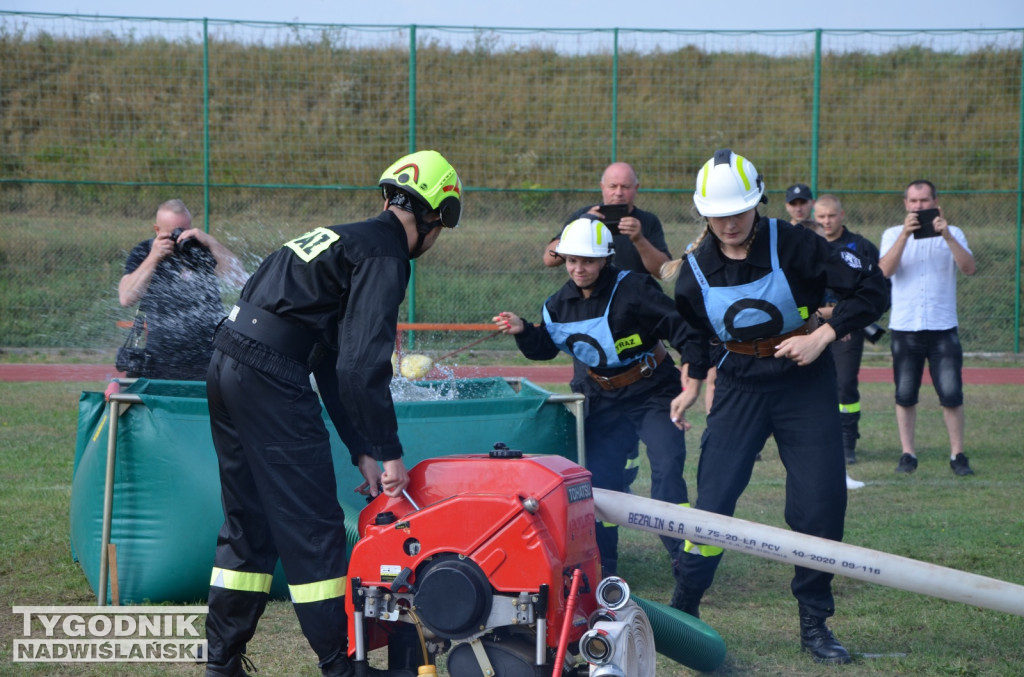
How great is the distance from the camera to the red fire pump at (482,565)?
3.12 metres

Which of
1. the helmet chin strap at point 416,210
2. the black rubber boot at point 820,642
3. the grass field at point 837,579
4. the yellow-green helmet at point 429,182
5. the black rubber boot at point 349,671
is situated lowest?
the grass field at point 837,579

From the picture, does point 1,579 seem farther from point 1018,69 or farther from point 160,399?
point 1018,69

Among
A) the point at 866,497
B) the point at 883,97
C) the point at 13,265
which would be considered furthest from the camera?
the point at 883,97

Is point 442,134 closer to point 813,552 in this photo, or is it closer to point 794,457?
point 794,457

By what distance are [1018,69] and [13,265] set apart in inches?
635

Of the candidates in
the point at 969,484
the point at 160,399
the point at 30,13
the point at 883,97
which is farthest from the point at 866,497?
the point at 30,13

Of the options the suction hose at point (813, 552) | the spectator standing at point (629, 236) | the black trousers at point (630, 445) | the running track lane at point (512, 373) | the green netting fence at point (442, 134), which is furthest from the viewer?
the green netting fence at point (442, 134)

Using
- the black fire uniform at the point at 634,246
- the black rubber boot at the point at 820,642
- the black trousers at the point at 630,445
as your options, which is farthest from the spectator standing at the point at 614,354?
the black fire uniform at the point at 634,246

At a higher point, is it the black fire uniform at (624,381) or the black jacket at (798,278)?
the black jacket at (798,278)

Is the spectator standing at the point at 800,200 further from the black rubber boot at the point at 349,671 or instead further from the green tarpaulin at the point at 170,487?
the black rubber boot at the point at 349,671

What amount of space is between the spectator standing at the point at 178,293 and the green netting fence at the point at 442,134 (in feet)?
26.8

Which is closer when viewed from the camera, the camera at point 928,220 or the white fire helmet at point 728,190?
the white fire helmet at point 728,190

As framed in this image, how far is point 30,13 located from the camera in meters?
15.4

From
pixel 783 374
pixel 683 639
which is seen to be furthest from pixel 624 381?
pixel 683 639
